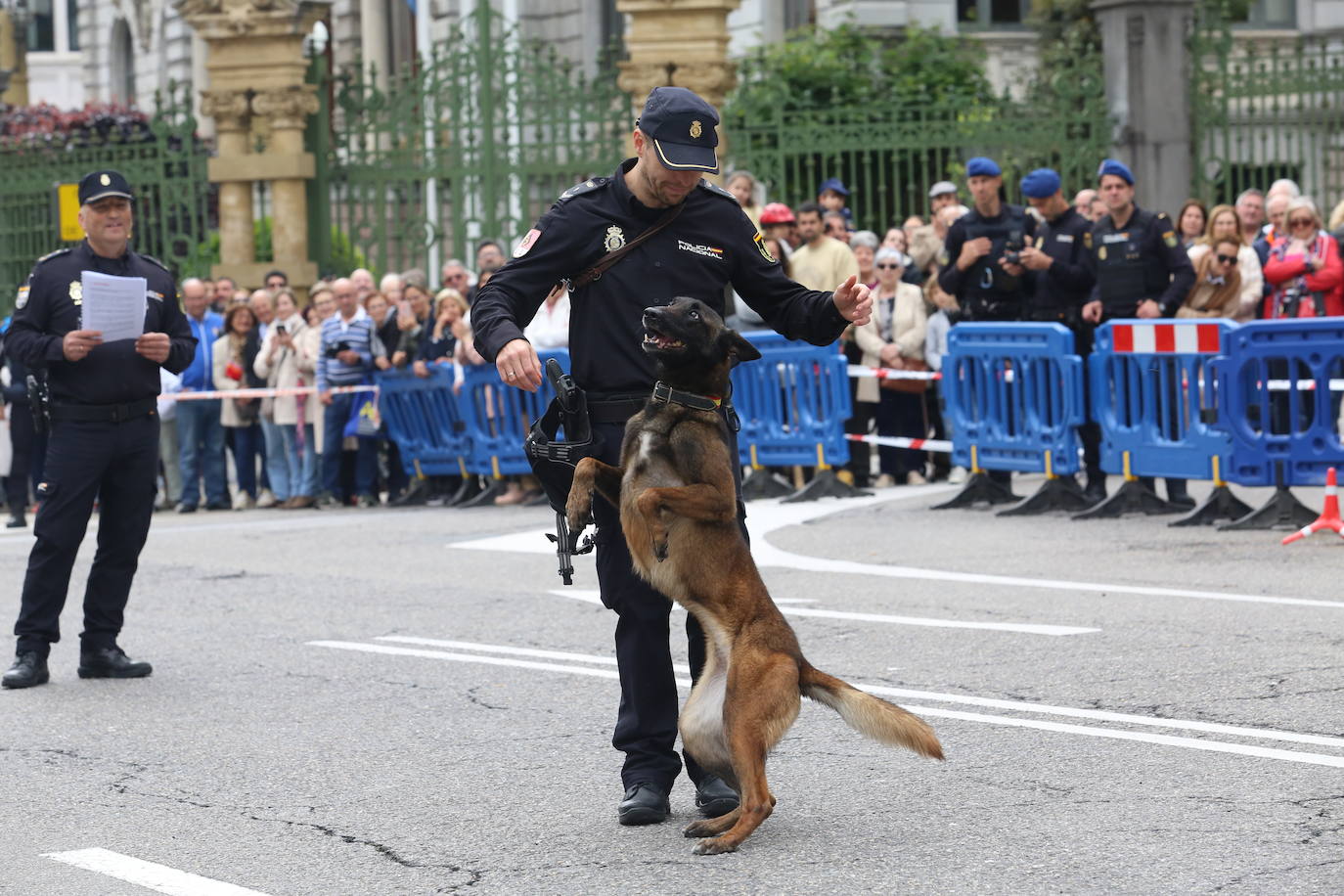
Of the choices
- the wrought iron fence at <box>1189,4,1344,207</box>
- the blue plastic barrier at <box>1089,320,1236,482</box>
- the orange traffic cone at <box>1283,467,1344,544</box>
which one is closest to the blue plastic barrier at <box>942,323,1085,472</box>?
the blue plastic barrier at <box>1089,320,1236,482</box>

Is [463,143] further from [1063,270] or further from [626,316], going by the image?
[626,316]

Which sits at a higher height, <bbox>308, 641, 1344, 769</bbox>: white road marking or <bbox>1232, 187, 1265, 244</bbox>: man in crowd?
<bbox>1232, 187, 1265, 244</bbox>: man in crowd

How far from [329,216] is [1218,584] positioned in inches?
547

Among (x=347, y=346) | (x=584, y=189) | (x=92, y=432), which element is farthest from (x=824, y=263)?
(x=584, y=189)

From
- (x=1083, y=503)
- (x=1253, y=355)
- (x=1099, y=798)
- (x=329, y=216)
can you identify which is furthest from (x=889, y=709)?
(x=329, y=216)

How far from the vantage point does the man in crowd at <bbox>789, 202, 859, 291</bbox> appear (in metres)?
16.7

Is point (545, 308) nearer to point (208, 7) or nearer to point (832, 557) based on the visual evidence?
point (832, 557)

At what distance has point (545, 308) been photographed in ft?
55.3

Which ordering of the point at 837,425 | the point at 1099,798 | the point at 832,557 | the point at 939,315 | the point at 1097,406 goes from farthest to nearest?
the point at 939,315 → the point at 837,425 → the point at 1097,406 → the point at 832,557 → the point at 1099,798

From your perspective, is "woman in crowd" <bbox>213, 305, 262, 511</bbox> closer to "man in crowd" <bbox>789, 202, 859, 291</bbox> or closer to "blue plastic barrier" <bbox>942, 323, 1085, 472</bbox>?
"man in crowd" <bbox>789, 202, 859, 291</bbox>

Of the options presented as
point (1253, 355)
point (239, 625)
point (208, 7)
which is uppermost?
point (208, 7)

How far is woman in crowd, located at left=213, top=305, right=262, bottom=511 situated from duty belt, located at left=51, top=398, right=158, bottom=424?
9.09m

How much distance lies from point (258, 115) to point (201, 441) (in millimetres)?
5084

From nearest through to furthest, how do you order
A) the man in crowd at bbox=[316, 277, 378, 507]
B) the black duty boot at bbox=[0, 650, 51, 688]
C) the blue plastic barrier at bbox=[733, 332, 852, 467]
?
the black duty boot at bbox=[0, 650, 51, 688]
the blue plastic barrier at bbox=[733, 332, 852, 467]
the man in crowd at bbox=[316, 277, 378, 507]
